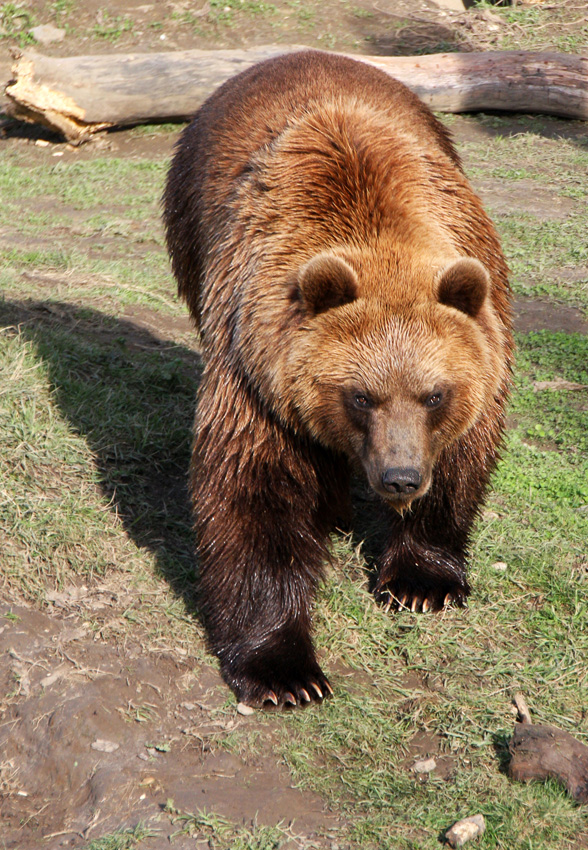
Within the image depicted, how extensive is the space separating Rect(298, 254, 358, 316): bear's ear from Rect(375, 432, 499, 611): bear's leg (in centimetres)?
111

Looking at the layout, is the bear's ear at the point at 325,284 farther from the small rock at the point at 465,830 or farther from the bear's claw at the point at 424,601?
the small rock at the point at 465,830

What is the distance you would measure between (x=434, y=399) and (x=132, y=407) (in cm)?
265

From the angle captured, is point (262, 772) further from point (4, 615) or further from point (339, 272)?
point (339, 272)

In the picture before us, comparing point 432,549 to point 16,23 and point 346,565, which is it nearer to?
point 346,565

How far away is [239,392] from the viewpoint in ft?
12.8

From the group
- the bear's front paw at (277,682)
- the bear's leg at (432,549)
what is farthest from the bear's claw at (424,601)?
the bear's front paw at (277,682)

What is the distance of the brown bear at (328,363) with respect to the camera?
11.6 feet

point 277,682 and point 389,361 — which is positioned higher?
point 389,361

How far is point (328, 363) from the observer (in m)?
3.57

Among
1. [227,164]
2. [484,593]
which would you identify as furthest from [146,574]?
[227,164]

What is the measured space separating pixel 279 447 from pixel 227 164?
1.51 m

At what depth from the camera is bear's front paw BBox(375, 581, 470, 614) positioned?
436 centimetres

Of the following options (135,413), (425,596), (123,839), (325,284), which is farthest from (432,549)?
(135,413)

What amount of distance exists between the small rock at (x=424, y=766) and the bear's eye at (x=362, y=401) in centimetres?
140
